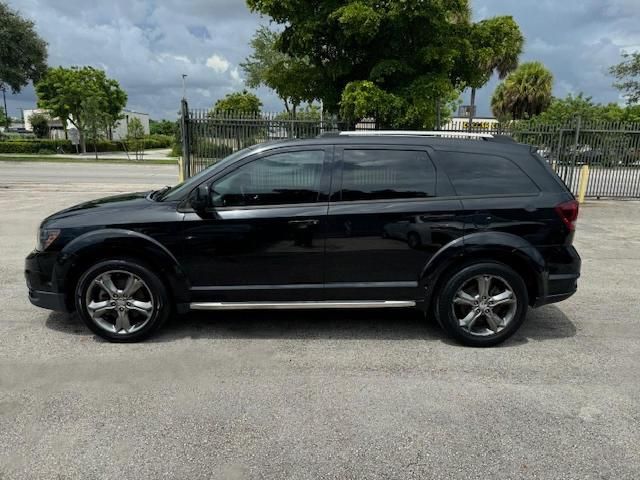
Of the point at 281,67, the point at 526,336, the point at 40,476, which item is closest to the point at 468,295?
the point at 526,336

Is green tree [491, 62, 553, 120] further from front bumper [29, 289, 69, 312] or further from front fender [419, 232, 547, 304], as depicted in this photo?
front bumper [29, 289, 69, 312]

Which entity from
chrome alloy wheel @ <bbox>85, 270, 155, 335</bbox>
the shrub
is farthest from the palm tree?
the shrub

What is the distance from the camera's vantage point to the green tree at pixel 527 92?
39062 millimetres

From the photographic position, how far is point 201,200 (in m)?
3.84

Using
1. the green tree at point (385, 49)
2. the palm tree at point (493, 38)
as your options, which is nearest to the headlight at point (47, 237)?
the green tree at point (385, 49)

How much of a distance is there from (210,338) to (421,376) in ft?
6.01

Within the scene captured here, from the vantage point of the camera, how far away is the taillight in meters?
4.00

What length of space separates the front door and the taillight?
6.45 ft

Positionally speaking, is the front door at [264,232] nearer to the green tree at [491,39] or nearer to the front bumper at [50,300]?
the front bumper at [50,300]

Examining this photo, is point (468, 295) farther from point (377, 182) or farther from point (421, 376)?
point (377, 182)

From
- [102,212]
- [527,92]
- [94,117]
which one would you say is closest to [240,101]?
[94,117]

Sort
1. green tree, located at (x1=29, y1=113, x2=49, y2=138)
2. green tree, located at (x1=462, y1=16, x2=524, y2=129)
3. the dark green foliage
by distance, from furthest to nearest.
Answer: green tree, located at (x1=29, y1=113, x2=49, y2=138) → green tree, located at (x1=462, y1=16, x2=524, y2=129) → the dark green foliage

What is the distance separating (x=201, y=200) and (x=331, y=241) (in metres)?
1.10

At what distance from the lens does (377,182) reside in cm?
401
